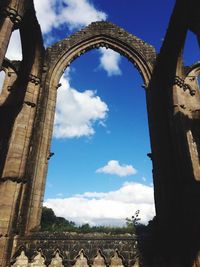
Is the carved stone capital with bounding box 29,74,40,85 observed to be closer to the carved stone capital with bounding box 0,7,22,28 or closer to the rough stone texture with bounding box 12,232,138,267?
the carved stone capital with bounding box 0,7,22,28

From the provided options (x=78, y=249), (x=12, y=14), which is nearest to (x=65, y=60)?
(x=12, y=14)

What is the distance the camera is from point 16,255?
5676 millimetres

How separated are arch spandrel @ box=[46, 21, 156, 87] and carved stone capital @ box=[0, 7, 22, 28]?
305 centimetres

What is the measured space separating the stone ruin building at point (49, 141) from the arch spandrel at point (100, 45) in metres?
0.04

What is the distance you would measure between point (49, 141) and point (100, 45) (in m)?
4.68

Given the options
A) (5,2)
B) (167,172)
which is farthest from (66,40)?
(167,172)

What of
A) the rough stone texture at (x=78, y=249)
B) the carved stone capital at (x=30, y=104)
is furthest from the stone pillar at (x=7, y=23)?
the rough stone texture at (x=78, y=249)

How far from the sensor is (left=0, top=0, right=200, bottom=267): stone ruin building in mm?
5574

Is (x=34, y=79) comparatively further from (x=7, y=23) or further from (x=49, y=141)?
(x=7, y=23)

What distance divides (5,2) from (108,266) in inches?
246

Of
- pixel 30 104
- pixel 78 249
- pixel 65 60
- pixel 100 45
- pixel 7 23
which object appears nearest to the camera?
pixel 7 23

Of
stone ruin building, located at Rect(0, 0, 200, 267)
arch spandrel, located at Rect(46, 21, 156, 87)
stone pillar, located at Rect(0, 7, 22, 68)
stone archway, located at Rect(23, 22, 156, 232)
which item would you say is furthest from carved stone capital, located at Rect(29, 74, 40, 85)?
stone pillar, located at Rect(0, 7, 22, 68)

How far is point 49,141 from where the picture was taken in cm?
748

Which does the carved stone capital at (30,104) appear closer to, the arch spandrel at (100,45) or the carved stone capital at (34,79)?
the carved stone capital at (34,79)
